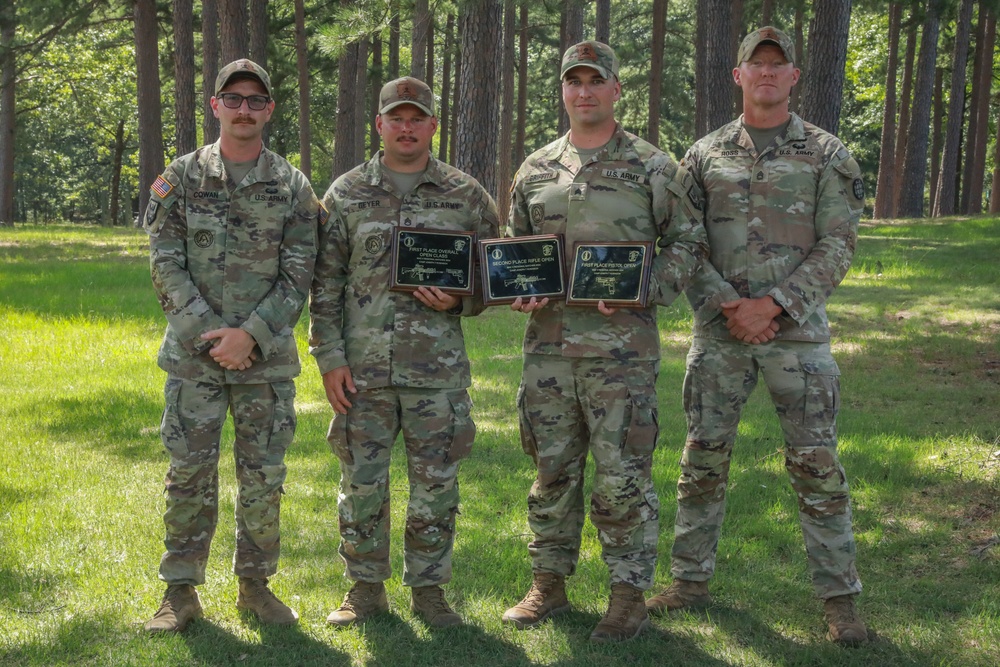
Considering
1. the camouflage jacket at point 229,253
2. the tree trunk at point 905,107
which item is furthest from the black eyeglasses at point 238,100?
the tree trunk at point 905,107

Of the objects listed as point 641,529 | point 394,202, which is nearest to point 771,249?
point 641,529

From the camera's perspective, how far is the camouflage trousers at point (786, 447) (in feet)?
14.4

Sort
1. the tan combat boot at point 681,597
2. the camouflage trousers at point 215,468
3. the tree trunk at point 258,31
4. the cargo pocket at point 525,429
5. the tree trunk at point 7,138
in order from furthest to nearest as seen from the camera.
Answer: the tree trunk at point 7,138 → the tree trunk at point 258,31 → the tan combat boot at point 681,597 → the cargo pocket at point 525,429 → the camouflage trousers at point 215,468

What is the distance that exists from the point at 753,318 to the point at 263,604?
267 centimetres

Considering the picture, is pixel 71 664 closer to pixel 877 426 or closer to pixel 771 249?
pixel 771 249

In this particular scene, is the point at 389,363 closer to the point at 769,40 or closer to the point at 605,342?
the point at 605,342

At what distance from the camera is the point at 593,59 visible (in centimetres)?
428

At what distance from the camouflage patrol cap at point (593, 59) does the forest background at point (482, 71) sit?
250 inches

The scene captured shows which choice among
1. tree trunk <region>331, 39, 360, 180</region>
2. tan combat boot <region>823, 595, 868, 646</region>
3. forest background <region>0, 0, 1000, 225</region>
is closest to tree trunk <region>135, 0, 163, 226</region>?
forest background <region>0, 0, 1000, 225</region>

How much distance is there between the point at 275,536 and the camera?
14.9 ft

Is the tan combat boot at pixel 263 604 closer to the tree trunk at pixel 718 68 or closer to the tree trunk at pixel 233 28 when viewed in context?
the tree trunk at pixel 233 28

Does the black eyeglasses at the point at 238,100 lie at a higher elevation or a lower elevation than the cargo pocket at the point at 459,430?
higher

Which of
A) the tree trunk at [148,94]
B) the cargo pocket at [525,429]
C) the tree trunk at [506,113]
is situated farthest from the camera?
the tree trunk at [148,94]

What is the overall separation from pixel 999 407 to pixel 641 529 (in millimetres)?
5220
